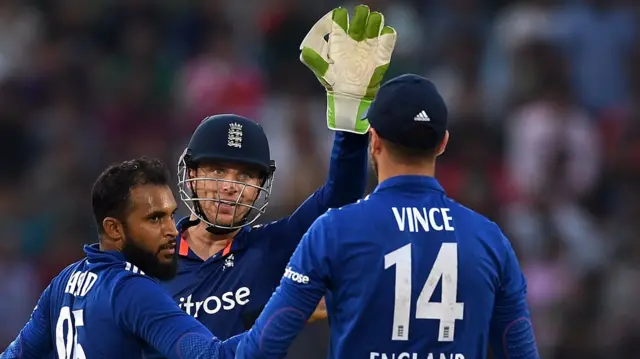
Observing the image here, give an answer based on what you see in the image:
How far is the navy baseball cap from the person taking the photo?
4.10 m

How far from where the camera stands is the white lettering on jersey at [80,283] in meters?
4.42

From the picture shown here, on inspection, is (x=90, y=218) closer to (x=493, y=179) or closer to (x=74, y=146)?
(x=74, y=146)

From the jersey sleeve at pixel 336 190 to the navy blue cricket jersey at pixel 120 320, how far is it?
856 mm

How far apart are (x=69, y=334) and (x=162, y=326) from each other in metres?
0.40

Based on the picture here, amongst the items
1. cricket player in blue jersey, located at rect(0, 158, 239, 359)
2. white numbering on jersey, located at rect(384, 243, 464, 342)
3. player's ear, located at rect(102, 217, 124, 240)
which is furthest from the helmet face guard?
white numbering on jersey, located at rect(384, 243, 464, 342)

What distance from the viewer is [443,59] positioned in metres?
11.3

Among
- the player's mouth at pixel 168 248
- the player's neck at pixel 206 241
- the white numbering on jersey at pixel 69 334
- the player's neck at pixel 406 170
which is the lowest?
the white numbering on jersey at pixel 69 334

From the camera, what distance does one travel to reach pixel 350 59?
4.80m

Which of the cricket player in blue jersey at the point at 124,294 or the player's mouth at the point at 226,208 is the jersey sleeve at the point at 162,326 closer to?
the cricket player in blue jersey at the point at 124,294

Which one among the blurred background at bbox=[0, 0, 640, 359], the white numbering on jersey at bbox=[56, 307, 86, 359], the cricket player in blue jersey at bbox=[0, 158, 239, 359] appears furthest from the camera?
the blurred background at bbox=[0, 0, 640, 359]

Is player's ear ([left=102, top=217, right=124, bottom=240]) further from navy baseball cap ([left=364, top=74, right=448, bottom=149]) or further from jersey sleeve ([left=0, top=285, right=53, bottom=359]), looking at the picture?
navy baseball cap ([left=364, top=74, right=448, bottom=149])

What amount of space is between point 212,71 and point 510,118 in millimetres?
2634

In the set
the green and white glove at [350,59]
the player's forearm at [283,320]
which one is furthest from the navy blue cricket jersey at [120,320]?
the green and white glove at [350,59]

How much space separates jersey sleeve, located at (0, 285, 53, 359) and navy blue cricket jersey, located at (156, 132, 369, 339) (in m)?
0.52
